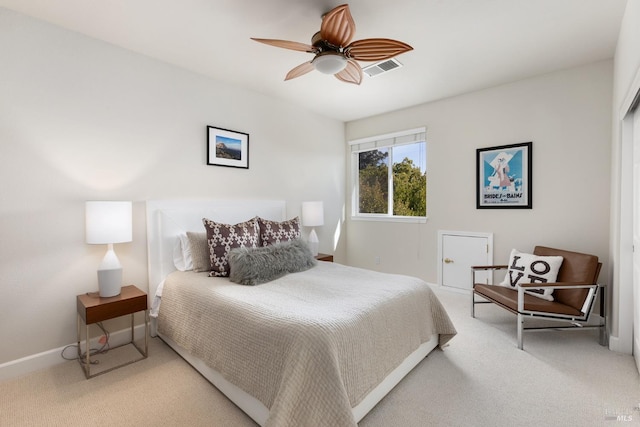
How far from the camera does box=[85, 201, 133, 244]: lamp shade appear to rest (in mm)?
2232

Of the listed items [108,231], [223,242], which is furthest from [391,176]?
[108,231]

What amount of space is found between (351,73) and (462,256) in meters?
2.73

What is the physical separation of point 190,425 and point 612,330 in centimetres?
332

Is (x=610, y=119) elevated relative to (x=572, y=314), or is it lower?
elevated

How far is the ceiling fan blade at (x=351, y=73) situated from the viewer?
2406 mm

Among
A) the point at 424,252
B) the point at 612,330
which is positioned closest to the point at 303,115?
the point at 424,252

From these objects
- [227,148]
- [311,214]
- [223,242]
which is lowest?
[223,242]

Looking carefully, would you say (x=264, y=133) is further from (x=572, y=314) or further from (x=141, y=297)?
(x=572, y=314)

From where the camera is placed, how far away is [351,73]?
2564mm

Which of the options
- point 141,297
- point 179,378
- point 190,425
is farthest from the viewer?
point 141,297

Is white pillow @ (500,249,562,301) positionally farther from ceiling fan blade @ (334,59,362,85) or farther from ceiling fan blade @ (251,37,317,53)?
ceiling fan blade @ (251,37,317,53)

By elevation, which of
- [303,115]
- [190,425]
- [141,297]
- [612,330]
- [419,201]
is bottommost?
[190,425]

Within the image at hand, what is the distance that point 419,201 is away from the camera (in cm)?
434

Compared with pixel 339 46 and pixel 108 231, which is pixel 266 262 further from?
pixel 339 46
